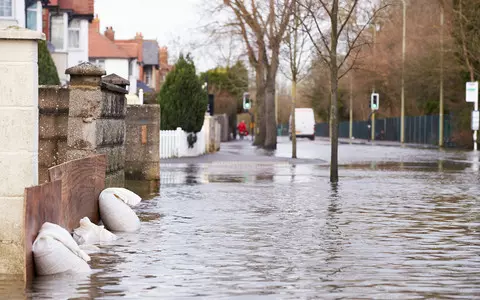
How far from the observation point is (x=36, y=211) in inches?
428

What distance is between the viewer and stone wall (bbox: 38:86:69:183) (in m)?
19.4

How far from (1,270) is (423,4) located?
3130 inches

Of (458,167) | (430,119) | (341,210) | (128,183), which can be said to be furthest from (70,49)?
(341,210)

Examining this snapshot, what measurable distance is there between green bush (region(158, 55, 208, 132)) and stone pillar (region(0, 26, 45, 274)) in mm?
33162

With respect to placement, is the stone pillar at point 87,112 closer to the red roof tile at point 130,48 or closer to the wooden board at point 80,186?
the wooden board at point 80,186

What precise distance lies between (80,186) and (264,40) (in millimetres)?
47063

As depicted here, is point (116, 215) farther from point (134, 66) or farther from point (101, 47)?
point (134, 66)

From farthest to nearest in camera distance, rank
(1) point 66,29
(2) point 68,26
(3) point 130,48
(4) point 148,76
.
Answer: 1. (4) point 148,76
2. (3) point 130,48
3. (2) point 68,26
4. (1) point 66,29

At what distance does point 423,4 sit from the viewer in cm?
8794

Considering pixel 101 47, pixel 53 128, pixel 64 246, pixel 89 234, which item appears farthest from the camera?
pixel 101 47

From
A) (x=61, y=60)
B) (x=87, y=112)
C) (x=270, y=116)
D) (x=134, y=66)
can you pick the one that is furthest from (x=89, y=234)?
(x=134, y=66)

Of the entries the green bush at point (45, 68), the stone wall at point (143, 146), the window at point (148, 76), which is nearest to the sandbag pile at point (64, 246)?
the stone wall at point (143, 146)

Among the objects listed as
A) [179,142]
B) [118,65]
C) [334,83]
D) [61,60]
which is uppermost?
[118,65]

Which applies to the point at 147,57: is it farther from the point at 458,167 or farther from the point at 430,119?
the point at 458,167
